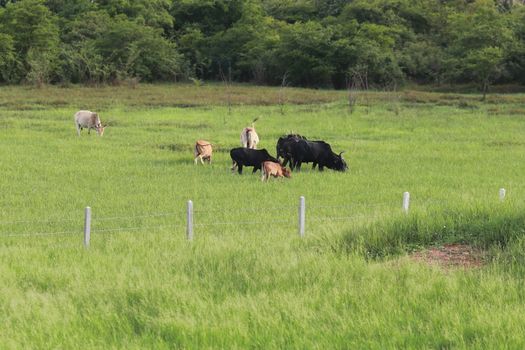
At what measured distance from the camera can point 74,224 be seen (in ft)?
48.3

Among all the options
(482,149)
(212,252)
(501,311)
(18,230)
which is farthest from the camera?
(482,149)

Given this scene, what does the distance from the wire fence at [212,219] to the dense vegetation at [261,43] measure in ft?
148

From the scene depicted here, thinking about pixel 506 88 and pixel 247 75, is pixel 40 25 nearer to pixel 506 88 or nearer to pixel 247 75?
pixel 247 75

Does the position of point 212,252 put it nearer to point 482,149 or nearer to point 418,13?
point 482,149

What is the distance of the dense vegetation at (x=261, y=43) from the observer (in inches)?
2518

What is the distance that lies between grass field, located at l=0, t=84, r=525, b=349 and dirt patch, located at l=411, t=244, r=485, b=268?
174mm

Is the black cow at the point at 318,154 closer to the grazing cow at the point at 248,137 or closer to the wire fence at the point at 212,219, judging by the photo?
the grazing cow at the point at 248,137

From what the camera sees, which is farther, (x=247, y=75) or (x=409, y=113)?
(x=247, y=75)

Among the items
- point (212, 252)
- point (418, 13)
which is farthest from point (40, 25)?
point (212, 252)

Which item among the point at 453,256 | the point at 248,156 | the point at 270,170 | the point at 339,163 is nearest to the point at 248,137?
the point at 248,156

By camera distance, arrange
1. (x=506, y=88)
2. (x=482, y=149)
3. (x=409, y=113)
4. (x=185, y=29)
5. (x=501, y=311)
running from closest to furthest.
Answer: (x=501, y=311) < (x=482, y=149) < (x=409, y=113) < (x=506, y=88) < (x=185, y=29)

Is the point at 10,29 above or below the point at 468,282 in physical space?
above

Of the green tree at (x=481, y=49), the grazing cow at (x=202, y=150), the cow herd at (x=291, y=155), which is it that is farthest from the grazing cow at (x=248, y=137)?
the green tree at (x=481, y=49)

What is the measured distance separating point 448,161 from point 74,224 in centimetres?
1390
